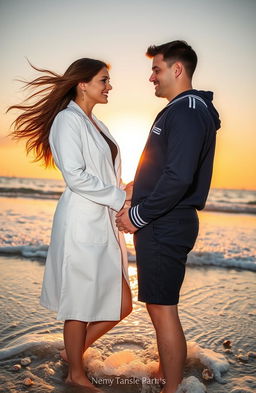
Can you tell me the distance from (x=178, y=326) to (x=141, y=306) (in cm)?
181

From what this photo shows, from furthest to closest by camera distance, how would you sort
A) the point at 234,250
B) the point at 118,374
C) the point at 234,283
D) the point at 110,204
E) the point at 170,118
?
the point at 234,250, the point at 234,283, the point at 118,374, the point at 110,204, the point at 170,118

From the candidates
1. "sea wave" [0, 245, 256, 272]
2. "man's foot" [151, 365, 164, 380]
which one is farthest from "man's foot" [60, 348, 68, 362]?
"sea wave" [0, 245, 256, 272]

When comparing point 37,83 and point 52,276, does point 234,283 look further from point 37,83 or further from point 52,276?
point 37,83

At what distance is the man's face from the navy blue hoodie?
0.20 m

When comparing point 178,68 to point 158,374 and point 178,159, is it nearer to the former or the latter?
point 178,159

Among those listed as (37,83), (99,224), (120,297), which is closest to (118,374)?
(120,297)

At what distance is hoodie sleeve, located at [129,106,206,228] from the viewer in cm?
206

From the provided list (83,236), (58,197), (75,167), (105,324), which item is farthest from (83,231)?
(58,197)

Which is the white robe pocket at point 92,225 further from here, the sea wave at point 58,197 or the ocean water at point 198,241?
the sea wave at point 58,197

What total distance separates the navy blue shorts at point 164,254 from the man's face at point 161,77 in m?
0.80

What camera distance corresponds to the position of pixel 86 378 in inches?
101

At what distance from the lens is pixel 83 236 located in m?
2.47

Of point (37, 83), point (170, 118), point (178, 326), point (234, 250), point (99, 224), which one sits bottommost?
point (234, 250)

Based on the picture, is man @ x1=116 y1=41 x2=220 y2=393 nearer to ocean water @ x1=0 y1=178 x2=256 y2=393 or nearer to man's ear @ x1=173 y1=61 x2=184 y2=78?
man's ear @ x1=173 y1=61 x2=184 y2=78
